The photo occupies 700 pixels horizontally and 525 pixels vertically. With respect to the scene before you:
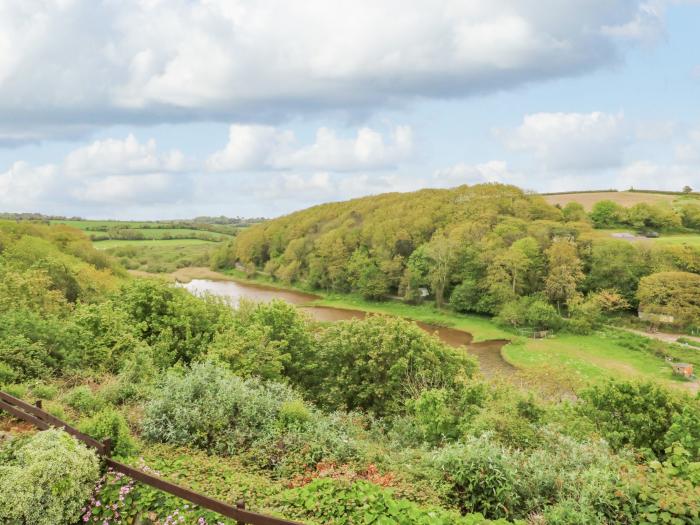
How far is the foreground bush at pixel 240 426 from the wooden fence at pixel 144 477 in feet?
6.15

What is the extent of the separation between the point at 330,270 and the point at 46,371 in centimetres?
6309

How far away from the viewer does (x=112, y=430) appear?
7.81 m

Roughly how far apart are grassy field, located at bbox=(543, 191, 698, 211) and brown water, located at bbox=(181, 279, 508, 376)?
4557 cm

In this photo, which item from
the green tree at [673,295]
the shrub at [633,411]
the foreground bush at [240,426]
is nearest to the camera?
the foreground bush at [240,426]

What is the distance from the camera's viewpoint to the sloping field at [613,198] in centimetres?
7781

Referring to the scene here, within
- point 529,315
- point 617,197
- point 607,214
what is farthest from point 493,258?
point 617,197

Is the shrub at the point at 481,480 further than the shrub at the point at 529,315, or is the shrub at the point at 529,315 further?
the shrub at the point at 529,315

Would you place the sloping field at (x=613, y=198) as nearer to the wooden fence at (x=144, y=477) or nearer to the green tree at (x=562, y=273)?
the green tree at (x=562, y=273)

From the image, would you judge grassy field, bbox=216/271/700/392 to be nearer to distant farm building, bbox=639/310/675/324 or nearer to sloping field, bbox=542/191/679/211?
distant farm building, bbox=639/310/675/324

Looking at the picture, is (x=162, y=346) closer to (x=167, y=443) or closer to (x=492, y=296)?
(x=167, y=443)

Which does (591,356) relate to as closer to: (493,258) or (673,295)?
(673,295)

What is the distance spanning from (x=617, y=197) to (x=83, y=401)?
302 ft

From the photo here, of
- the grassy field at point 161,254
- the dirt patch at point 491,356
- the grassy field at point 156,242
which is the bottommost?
the dirt patch at point 491,356

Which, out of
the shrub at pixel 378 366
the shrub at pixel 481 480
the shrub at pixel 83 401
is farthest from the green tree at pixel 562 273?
the shrub at pixel 83 401
